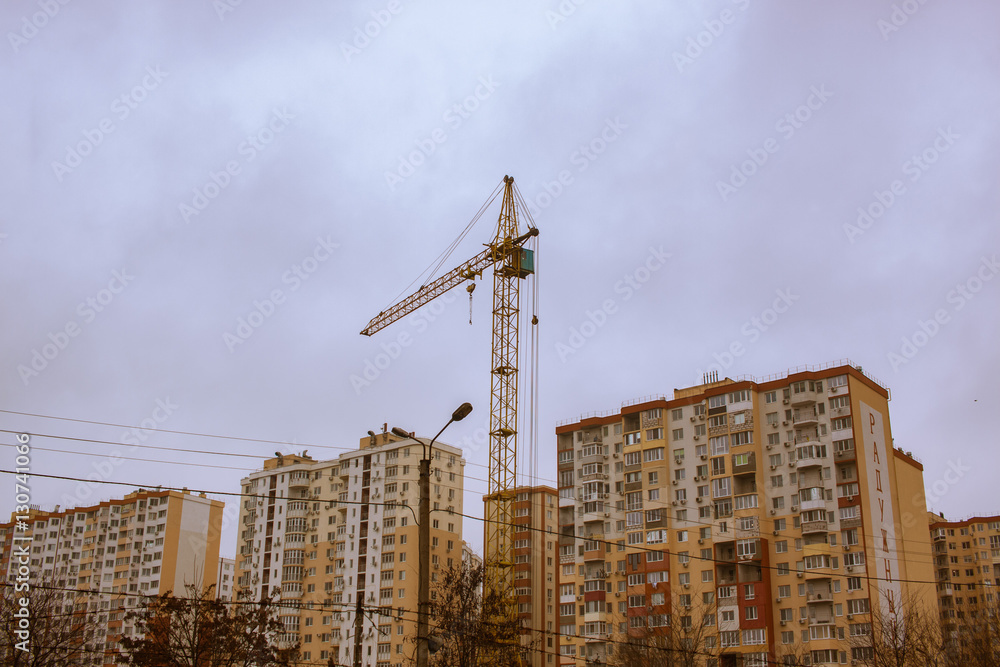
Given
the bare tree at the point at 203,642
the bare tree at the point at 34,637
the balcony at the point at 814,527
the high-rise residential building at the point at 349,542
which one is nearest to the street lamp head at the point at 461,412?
the bare tree at the point at 34,637

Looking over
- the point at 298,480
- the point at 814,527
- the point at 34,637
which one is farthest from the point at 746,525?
the point at 34,637

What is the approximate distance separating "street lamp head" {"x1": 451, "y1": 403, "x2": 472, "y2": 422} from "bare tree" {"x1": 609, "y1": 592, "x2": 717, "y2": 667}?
4590 cm

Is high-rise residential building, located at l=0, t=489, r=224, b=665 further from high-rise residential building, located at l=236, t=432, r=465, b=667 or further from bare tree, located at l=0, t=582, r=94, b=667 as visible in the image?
bare tree, located at l=0, t=582, r=94, b=667

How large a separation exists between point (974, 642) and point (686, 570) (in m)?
30.0

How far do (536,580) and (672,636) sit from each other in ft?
117

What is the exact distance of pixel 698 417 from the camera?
84.6 meters

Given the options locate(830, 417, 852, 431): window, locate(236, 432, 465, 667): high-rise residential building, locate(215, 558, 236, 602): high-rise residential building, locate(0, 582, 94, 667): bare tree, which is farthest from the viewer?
locate(215, 558, 236, 602): high-rise residential building

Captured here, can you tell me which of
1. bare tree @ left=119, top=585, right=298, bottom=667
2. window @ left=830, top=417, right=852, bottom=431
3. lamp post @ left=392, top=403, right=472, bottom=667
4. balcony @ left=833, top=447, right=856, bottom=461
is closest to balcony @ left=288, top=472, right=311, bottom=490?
window @ left=830, top=417, right=852, bottom=431

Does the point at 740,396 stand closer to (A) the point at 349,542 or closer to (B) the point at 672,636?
(B) the point at 672,636

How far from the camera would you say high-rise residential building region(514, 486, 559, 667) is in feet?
316

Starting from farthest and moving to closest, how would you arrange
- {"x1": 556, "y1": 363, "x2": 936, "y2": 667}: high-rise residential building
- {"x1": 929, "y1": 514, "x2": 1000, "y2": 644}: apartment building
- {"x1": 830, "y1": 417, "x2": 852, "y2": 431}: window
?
1. {"x1": 929, "y1": 514, "x2": 1000, "y2": 644}: apartment building
2. {"x1": 830, "y1": 417, "x2": 852, "y2": 431}: window
3. {"x1": 556, "y1": 363, "x2": 936, "y2": 667}: high-rise residential building

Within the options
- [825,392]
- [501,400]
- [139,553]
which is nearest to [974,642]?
[825,392]

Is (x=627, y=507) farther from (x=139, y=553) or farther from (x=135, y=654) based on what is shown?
(x=139, y=553)

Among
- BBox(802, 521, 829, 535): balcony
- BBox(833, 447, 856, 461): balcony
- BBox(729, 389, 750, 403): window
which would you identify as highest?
BBox(729, 389, 750, 403): window
